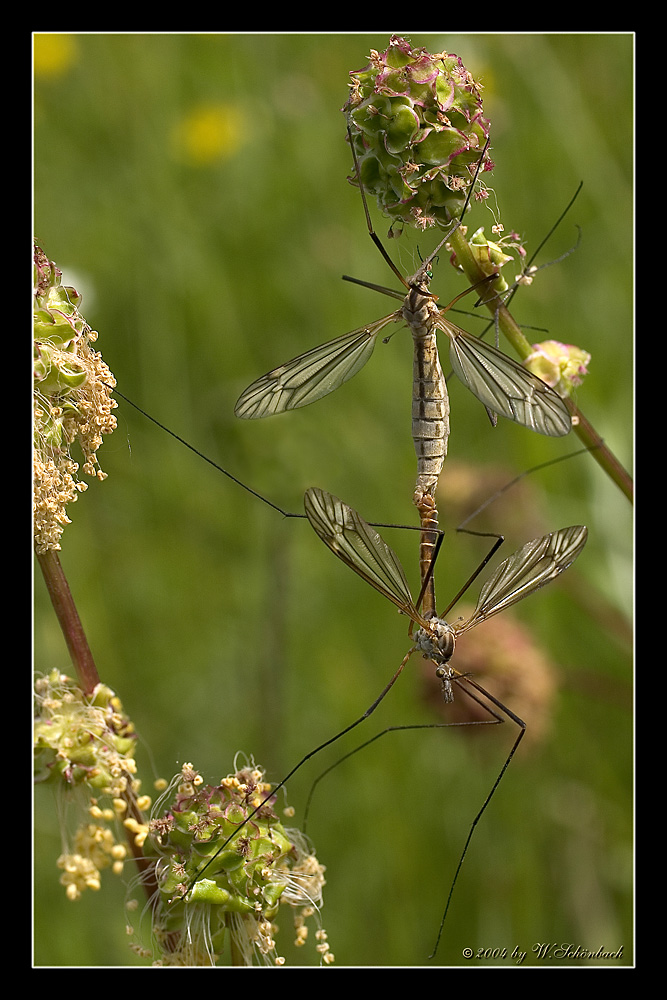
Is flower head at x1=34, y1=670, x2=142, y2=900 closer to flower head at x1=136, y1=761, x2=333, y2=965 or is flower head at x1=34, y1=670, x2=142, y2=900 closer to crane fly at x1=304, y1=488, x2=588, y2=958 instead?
flower head at x1=136, y1=761, x2=333, y2=965

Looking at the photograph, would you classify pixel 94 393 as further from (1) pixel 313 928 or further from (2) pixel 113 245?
(2) pixel 113 245

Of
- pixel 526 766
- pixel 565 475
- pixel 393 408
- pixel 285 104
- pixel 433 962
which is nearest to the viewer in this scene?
pixel 433 962

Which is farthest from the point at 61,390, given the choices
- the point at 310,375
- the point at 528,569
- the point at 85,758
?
the point at 528,569

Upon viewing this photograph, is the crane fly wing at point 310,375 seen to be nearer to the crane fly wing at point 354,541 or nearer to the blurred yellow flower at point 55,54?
the crane fly wing at point 354,541

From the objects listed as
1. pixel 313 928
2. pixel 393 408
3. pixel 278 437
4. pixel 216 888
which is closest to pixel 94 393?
pixel 216 888

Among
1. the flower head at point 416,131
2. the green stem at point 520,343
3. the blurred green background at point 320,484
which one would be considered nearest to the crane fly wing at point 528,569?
the green stem at point 520,343

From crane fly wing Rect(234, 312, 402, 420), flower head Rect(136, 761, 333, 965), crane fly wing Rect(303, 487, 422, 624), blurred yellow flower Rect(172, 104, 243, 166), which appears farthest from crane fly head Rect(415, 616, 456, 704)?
blurred yellow flower Rect(172, 104, 243, 166)
